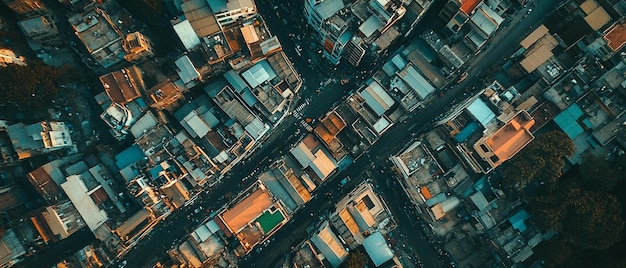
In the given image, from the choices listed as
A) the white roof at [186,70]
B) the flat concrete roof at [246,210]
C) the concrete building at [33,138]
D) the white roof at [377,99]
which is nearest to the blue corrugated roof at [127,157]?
the concrete building at [33,138]

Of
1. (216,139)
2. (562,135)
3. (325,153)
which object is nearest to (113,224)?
(216,139)

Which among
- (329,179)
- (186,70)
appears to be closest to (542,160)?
(329,179)

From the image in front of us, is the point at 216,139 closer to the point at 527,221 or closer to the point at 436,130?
the point at 436,130

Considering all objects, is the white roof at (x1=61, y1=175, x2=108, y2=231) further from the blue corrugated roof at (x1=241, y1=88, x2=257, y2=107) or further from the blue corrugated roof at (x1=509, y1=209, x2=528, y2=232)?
the blue corrugated roof at (x1=509, y1=209, x2=528, y2=232)

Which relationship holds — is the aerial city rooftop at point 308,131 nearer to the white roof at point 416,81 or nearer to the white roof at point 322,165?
the white roof at point 416,81

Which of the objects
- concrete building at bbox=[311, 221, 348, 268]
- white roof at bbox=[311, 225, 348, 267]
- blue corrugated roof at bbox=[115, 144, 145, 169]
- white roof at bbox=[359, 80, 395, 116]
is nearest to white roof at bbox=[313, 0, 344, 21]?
white roof at bbox=[359, 80, 395, 116]
